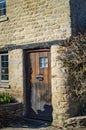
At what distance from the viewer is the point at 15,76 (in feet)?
37.8

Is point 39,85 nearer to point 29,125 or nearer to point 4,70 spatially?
point 29,125

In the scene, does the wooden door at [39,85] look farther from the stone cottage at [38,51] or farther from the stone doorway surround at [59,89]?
the stone doorway surround at [59,89]

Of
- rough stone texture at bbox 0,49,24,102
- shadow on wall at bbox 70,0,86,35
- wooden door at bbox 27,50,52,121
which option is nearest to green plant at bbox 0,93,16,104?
rough stone texture at bbox 0,49,24,102

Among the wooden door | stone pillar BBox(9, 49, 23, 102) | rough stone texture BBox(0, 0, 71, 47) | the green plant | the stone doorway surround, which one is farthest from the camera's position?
stone pillar BBox(9, 49, 23, 102)

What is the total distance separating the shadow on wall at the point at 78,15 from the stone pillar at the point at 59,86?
868mm

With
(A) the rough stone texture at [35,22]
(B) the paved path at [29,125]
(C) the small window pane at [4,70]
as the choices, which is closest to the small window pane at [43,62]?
(A) the rough stone texture at [35,22]

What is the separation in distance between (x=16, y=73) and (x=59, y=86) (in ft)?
7.27

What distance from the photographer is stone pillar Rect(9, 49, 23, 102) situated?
1128cm

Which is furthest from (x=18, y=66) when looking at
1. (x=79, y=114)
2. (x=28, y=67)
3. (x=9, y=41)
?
(x=79, y=114)

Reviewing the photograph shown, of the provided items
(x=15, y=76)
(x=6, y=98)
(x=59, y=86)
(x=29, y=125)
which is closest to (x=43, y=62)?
(x=59, y=86)

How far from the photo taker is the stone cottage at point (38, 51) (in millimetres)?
9969

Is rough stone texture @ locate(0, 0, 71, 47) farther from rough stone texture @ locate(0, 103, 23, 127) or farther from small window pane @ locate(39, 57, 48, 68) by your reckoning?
rough stone texture @ locate(0, 103, 23, 127)

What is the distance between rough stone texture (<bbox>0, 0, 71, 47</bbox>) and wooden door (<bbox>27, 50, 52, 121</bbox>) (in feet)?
2.18

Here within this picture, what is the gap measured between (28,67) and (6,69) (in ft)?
4.14
